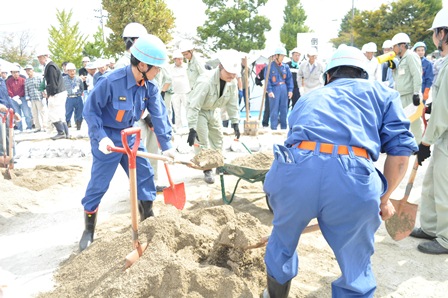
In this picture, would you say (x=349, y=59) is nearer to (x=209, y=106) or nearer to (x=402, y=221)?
(x=402, y=221)

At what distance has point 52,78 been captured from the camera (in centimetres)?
897

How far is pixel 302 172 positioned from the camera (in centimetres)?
194

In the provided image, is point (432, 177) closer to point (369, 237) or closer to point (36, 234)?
point (369, 237)

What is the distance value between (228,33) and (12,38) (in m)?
25.1

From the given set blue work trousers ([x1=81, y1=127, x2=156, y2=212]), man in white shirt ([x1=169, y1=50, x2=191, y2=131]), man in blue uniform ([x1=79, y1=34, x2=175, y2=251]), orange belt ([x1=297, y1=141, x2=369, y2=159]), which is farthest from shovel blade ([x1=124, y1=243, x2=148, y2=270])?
man in white shirt ([x1=169, y1=50, x2=191, y2=131])

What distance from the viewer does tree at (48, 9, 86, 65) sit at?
90.8 ft

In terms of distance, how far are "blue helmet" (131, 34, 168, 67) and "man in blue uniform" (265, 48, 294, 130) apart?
6081 mm

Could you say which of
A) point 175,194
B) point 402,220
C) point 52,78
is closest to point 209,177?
point 175,194

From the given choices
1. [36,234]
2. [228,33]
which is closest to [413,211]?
[36,234]

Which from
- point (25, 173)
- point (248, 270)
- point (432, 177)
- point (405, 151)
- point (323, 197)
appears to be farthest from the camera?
point (25, 173)

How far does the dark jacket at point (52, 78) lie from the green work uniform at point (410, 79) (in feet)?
23.4

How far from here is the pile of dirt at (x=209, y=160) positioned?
448 centimetres

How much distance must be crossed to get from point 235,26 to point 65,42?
12170mm

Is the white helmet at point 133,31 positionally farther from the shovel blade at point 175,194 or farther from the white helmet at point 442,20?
the white helmet at point 442,20
